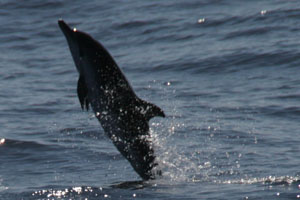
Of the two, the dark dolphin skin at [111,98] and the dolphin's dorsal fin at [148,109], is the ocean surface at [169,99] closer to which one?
the dark dolphin skin at [111,98]

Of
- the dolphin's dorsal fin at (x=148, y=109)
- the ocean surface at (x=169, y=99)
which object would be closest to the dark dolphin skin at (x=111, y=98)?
the dolphin's dorsal fin at (x=148, y=109)

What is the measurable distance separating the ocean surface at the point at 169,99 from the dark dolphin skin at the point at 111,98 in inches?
21.3

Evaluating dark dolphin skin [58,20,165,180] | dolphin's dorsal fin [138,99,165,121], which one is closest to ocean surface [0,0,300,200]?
dark dolphin skin [58,20,165,180]

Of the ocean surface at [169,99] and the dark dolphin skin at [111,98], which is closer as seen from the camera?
the dark dolphin skin at [111,98]

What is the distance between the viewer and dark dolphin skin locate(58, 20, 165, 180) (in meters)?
8.97

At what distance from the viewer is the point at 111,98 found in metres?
9.05

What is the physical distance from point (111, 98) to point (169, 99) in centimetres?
647

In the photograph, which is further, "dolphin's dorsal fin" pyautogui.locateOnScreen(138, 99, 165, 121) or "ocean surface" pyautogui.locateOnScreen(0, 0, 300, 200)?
"ocean surface" pyautogui.locateOnScreen(0, 0, 300, 200)

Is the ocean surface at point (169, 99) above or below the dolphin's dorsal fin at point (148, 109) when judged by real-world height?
below

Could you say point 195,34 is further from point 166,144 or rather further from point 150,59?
point 166,144

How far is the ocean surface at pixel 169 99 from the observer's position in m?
10.0

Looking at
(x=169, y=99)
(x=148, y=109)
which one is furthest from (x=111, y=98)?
(x=169, y=99)

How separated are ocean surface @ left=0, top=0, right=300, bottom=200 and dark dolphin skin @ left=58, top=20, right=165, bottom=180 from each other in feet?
1.78

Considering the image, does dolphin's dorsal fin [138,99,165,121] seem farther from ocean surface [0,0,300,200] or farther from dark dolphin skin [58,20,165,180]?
ocean surface [0,0,300,200]
